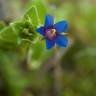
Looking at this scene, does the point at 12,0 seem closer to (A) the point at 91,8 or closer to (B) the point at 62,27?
(A) the point at 91,8

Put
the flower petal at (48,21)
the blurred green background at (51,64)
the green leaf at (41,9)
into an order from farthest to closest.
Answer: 1. the blurred green background at (51,64)
2. the green leaf at (41,9)
3. the flower petal at (48,21)

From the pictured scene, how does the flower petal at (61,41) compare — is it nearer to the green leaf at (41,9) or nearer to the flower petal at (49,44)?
the flower petal at (49,44)

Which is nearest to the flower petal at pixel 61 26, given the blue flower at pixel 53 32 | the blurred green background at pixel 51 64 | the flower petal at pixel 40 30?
the blue flower at pixel 53 32

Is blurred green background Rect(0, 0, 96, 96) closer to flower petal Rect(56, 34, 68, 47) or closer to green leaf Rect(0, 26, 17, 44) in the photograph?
green leaf Rect(0, 26, 17, 44)

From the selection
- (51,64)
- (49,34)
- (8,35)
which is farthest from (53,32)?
(51,64)

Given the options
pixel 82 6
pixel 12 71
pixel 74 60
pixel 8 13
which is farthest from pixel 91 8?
pixel 12 71

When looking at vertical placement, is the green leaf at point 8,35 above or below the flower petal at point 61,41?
above

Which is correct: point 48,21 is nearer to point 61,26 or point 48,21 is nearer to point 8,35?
point 61,26

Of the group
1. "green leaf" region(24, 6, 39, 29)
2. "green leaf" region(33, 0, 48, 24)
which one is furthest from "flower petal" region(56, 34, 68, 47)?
"green leaf" region(33, 0, 48, 24)
